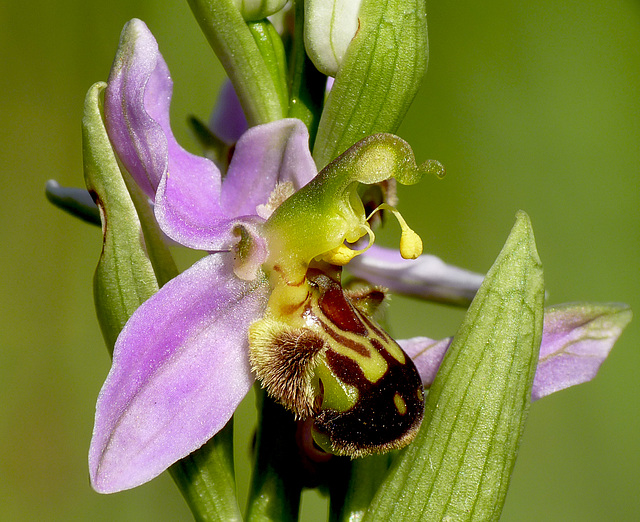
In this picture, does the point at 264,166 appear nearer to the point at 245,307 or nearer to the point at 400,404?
the point at 245,307

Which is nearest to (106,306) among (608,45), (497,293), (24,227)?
(497,293)

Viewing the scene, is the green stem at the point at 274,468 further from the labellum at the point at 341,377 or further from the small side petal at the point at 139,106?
the small side petal at the point at 139,106

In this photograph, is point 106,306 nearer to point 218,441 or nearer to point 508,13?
point 218,441

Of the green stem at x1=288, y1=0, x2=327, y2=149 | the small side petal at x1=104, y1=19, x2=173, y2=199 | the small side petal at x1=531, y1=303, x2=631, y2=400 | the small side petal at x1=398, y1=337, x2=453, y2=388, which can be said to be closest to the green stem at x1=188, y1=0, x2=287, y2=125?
the green stem at x1=288, y1=0, x2=327, y2=149

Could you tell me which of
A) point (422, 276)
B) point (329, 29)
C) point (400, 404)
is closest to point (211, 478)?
point (400, 404)

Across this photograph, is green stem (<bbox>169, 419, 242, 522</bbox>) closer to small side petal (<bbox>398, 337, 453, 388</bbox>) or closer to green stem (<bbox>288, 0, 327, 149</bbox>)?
small side petal (<bbox>398, 337, 453, 388</bbox>)

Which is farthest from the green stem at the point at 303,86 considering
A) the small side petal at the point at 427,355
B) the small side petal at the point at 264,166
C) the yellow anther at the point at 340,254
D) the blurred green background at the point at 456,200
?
the blurred green background at the point at 456,200
